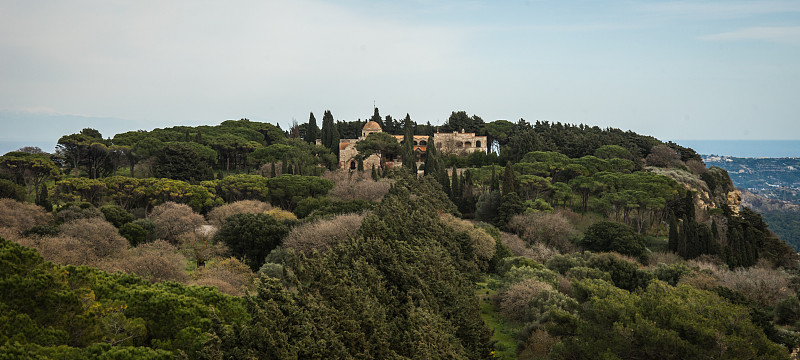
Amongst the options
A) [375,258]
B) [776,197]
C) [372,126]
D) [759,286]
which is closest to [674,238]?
[759,286]

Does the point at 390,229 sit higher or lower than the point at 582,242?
higher

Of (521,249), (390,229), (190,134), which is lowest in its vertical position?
(521,249)

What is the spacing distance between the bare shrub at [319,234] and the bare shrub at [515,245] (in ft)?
41.8

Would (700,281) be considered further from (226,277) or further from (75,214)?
(75,214)

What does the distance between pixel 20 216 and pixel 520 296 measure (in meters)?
30.6

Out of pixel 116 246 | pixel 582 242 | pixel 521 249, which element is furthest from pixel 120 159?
pixel 582 242

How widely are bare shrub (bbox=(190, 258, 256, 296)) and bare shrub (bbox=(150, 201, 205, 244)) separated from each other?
33.6 feet

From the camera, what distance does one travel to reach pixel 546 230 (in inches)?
1875

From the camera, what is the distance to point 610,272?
34219 mm

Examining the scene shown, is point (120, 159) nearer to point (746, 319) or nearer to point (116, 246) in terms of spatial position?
point (116, 246)

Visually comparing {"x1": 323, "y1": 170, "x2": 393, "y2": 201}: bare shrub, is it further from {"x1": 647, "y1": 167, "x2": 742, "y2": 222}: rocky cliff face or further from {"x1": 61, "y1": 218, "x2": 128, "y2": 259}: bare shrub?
{"x1": 647, "y1": 167, "x2": 742, "y2": 222}: rocky cliff face

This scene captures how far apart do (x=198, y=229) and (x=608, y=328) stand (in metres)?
30.7

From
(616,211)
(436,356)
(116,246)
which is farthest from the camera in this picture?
(616,211)

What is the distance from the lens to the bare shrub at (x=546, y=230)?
47125 millimetres
